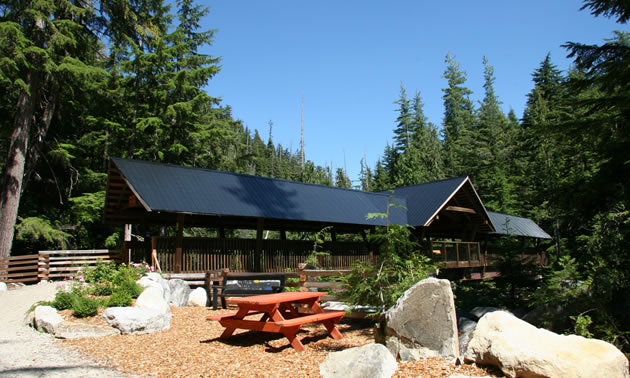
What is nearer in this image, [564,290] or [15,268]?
[564,290]

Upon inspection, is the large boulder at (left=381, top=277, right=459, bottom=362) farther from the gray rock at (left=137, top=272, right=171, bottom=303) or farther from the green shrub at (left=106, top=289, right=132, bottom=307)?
the gray rock at (left=137, top=272, right=171, bottom=303)

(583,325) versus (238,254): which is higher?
(238,254)

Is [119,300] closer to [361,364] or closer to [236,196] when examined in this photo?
[361,364]

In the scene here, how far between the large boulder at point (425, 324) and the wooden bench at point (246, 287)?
210 inches

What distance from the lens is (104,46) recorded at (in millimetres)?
25203

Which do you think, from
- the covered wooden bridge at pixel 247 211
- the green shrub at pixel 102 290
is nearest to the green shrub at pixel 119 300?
the green shrub at pixel 102 290

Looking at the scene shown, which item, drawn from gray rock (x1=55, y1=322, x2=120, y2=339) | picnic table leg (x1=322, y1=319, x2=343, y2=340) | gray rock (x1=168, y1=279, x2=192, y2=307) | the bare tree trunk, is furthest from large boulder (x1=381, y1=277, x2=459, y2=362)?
the bare tree trunk

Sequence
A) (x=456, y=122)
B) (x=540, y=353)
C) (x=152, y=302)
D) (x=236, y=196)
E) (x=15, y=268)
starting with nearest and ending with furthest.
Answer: (x=540, y=353) < (x=152, y=302) < (x=236, y=196) < (x=15, y=268) < (x=456, y=122)

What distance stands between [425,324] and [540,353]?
1.35m

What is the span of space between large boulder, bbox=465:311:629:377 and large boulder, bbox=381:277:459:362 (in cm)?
36

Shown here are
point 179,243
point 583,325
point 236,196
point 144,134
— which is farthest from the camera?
point 144,134

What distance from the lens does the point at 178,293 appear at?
11.4 meters

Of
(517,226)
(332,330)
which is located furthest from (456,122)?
(332,330)

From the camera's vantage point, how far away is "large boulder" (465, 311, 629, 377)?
4176 mm
